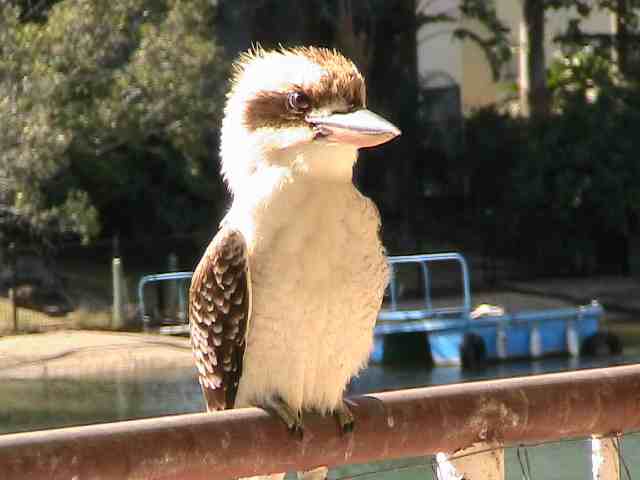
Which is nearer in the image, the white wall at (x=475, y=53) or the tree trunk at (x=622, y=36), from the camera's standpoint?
the tree trunk at (x=622, y=36)

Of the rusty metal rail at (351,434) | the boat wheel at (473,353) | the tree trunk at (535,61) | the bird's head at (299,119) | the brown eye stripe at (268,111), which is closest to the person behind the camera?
the rusty metal rail at (351,434)

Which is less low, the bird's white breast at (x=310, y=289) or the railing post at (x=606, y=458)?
the bird's white breast at (x=310, y=289)

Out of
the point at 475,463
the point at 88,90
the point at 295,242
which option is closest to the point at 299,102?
the point at 295,242

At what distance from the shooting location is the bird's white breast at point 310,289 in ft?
9.34

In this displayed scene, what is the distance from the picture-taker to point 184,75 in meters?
16.1

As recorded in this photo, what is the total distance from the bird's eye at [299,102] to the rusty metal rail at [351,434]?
2.14 feet

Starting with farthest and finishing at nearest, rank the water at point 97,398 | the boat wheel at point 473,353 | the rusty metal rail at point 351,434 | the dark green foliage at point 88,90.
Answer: the dark green foliage at point 88,90
the boat wheel at point 473,353
the water at point 97,398
the rusty metal rail at point 351,434

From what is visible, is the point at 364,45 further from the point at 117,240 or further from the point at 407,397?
the point at 407,397

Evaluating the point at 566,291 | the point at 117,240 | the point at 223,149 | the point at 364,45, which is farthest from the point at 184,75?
the point at 223,149

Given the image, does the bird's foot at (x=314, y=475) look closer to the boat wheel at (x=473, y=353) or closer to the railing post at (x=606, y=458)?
the railing post at (x=606, y=458)

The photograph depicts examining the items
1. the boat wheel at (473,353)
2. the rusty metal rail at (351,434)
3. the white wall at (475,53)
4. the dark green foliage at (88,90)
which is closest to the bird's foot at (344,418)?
the rusty metal rail at (351,434)

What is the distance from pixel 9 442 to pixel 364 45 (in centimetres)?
1917

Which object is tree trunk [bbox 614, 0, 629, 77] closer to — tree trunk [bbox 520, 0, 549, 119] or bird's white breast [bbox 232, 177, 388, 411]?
tree trunk [bbox 520, 0, 549, 119]

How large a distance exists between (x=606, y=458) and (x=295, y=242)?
770mm
